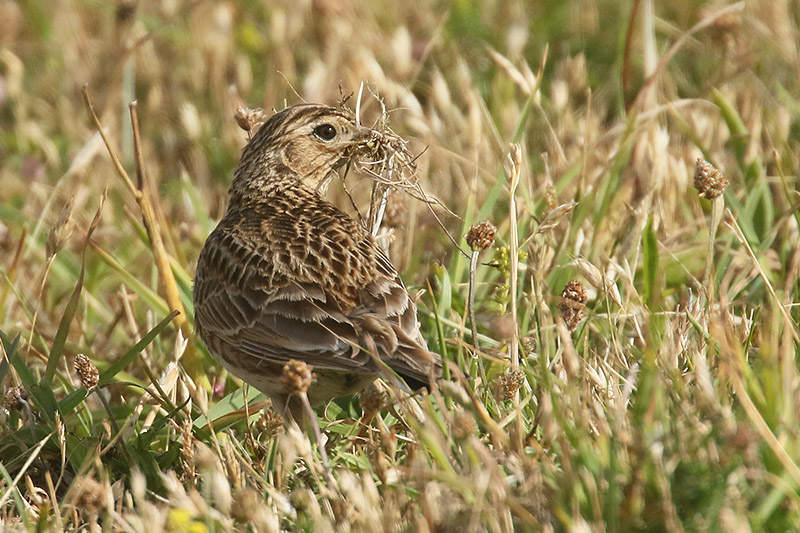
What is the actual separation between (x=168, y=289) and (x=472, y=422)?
2107 mm

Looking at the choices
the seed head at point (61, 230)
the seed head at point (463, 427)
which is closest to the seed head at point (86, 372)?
the seed head at point (61, 230)

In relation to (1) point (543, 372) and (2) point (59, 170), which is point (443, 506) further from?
(2) point (59, 170)

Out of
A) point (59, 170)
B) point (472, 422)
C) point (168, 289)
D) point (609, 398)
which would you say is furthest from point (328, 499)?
point (59, 170)

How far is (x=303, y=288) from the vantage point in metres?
3.95

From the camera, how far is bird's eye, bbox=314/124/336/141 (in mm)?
4902

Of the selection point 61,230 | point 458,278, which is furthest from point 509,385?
point 61,230

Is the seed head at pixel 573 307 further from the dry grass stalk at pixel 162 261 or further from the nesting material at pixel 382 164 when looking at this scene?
the dry grass stalk at pixel 162 261

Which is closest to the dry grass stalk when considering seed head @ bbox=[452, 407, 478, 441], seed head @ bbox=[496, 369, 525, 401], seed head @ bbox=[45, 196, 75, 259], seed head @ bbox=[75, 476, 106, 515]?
seed head @ bbox=[45, 196, 75, 259]

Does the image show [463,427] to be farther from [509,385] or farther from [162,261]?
[162,261]

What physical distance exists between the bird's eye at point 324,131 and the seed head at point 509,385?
1630mm

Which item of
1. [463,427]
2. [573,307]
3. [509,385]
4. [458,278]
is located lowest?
[458,278]

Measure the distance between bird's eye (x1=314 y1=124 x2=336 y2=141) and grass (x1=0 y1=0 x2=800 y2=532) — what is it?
0.67 ft

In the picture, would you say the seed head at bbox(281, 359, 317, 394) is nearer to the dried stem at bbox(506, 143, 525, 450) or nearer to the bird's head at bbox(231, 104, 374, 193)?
the dried stem at bbox(506, 143, 525, 450)

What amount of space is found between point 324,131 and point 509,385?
1.74 metres
